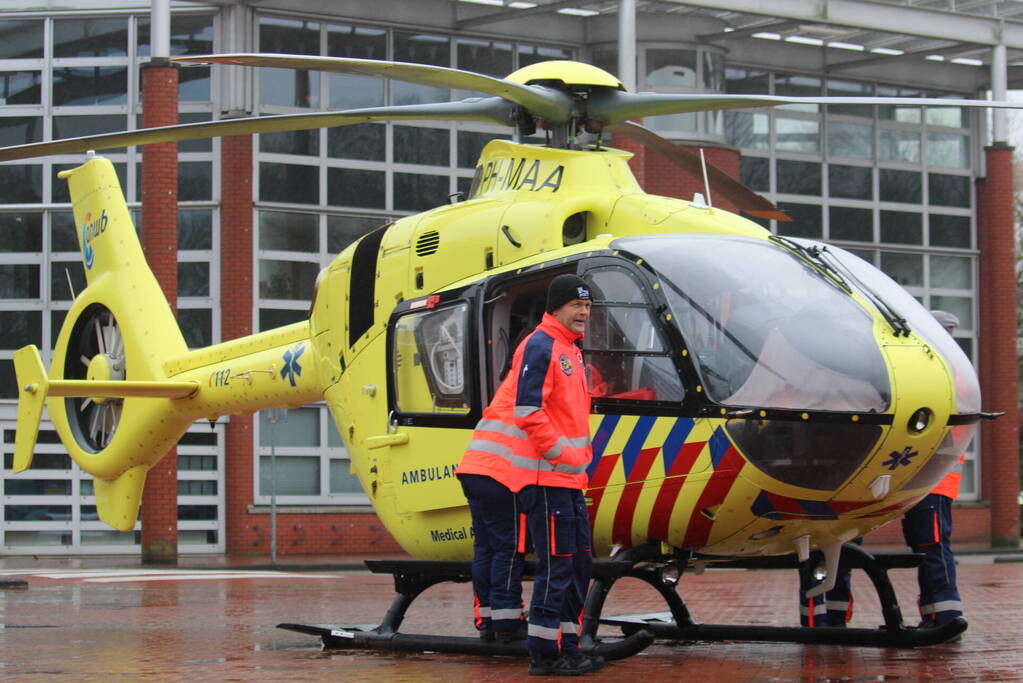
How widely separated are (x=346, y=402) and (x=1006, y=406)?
20.0m

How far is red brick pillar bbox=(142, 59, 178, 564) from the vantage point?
2117 cm

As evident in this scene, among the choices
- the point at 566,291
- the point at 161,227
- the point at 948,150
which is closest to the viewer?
the point at 566,291

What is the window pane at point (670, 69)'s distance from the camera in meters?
25.2

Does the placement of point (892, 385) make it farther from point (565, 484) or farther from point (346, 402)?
point (346, 402)

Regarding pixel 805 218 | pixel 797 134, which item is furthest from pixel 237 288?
pixel 797 134

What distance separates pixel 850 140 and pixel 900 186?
1.33 meters

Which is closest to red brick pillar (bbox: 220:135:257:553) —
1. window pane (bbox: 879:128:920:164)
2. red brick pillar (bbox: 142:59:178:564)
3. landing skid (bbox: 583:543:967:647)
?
red brick pillar (bbox: 142:59:178:564)

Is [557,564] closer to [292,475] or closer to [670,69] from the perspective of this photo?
[292,475]

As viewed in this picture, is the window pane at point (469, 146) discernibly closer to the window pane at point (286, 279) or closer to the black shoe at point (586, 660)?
the window pane at point (286, 279)

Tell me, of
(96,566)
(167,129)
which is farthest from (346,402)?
(96,566)

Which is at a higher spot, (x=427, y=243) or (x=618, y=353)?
(x=427, y=243)

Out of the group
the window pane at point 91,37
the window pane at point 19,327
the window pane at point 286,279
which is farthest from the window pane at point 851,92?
the window pane at point 19,327

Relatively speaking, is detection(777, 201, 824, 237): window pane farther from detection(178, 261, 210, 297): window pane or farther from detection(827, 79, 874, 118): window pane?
detection(178, 261, 210, 297): window pane

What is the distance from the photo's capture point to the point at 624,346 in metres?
7.83
